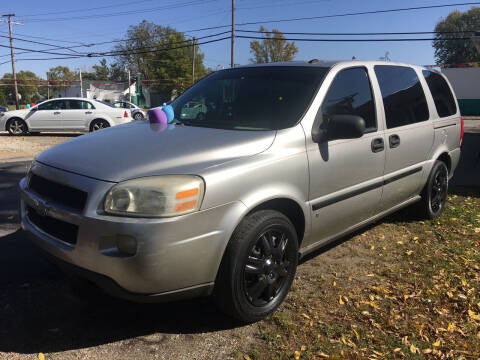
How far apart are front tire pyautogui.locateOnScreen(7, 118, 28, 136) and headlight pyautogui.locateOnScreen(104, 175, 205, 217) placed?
1547 centimetres

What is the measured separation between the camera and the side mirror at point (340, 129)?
9.59 ft

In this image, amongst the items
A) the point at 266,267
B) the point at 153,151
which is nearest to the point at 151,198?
the point at 153,151

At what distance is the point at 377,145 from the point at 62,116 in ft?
46.9

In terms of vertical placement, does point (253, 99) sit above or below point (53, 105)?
above

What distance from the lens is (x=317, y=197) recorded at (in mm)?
3023

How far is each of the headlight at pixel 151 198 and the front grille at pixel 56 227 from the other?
313 millimetres

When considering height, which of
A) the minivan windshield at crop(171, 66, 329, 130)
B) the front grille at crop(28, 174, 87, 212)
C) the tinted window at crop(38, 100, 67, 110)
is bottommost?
the front grille at crop(28, 174, 87, 212)

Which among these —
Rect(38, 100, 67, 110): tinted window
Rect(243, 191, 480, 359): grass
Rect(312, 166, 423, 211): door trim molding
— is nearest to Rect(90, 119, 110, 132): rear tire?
Rect(38, 100, 67, 110): tinted window

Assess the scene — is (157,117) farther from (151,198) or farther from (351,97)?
(351,97)

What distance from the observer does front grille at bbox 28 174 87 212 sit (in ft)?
7.61

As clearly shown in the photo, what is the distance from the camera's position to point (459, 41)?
6606cm

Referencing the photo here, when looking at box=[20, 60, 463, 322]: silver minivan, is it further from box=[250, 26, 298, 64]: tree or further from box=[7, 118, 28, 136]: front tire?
box=[250, 26, 298, 64]: tree

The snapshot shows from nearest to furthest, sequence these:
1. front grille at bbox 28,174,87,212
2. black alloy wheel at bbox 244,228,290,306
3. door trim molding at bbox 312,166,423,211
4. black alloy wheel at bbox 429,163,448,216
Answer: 1. front grille at bbox 28,174,87,212
2. black alloy wheel at bbox 244,228,290,306
3. door trim molding at bbox 312,166,423,211
4. black alloy wheel at bbox 429,163,448,216

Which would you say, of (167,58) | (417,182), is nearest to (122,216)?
(417,182)
